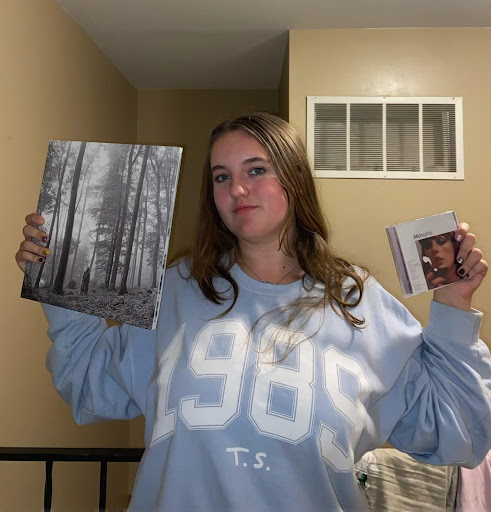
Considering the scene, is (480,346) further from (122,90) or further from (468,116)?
(122,90)

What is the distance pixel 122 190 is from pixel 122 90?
244cm

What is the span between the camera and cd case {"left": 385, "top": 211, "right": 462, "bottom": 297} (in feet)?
3.26

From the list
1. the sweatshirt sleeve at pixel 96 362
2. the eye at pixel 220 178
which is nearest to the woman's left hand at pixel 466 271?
the eye at pixel 220 178

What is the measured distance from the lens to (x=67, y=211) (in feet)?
3.26

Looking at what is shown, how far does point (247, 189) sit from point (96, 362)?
1.40 ft

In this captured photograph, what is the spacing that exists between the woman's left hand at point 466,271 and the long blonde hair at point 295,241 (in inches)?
6.6

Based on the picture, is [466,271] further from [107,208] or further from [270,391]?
[107,208]

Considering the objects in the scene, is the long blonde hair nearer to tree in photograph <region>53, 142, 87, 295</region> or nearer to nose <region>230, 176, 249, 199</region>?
nose <region>230, 176, 249, 199</region>

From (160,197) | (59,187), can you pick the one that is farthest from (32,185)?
(160,197)

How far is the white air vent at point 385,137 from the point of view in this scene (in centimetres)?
246

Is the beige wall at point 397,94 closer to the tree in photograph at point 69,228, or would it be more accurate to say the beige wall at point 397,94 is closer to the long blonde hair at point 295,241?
the long blonde hair at point 295,241

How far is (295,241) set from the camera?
1122 mm

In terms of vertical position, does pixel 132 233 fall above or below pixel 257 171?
below

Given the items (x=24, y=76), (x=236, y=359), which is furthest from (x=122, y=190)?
(x=24, y=76)
